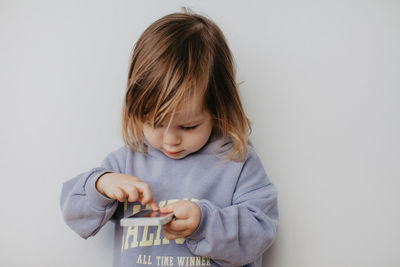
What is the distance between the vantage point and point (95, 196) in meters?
0.76

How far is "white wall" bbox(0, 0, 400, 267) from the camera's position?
3.00 feet

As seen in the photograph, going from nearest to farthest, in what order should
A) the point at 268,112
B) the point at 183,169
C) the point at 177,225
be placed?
the point at 177,225, the point at 183,169, the point at 268,112

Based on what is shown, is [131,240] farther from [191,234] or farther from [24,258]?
[24,258]

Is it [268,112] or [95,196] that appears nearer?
[95,196]

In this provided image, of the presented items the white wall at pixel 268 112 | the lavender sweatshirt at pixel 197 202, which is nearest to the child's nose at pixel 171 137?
the lavender sweatshirt at pixel 197 202

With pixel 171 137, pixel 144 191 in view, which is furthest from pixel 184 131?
pixel 144 191

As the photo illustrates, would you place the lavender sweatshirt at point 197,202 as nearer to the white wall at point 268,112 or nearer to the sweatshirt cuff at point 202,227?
the sweatshirt cuff at point 202,227

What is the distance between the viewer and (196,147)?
2.67ft

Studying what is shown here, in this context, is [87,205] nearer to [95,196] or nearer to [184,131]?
[95,196]

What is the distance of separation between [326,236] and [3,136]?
Answer: 812 mm

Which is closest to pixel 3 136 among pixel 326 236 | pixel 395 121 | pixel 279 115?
pixel 279 115

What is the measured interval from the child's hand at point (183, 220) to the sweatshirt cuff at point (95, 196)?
129mm

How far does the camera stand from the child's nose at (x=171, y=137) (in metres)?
0.75

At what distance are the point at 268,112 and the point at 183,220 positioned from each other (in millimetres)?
407
